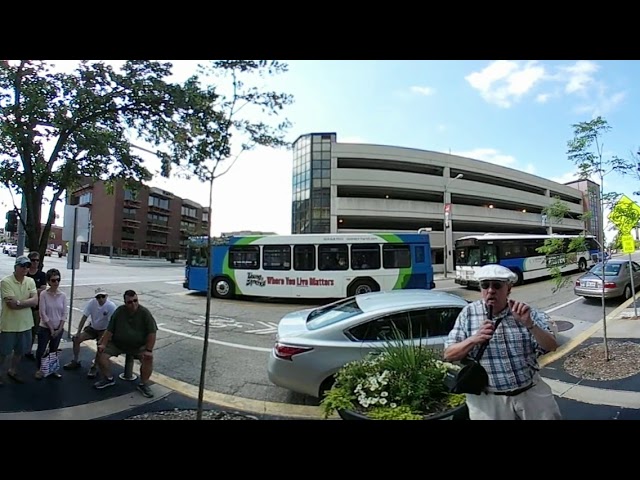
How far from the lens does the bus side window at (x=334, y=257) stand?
2209 mm

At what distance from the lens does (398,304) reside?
1.74 metres

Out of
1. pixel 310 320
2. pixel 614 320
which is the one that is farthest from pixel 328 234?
pixel 614 320

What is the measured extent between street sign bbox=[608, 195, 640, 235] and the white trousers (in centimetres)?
148

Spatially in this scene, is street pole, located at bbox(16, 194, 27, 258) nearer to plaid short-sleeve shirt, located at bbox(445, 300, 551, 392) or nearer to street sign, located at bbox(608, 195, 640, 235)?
plaid short-sleeve shirt, located at bbox(445, 300, 551, 392)

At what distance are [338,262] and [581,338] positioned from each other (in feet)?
5.60

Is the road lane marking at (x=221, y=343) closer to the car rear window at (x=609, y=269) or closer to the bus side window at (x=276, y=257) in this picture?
the bus side window at (x=276, y=257)

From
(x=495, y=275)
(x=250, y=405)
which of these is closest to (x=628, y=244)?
(x=495, y=275)

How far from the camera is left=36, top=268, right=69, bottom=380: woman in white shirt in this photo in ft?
6.41

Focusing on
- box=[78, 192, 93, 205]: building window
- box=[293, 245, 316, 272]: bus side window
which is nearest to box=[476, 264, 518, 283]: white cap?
box=[293, 245, 316, 272]: bus side window

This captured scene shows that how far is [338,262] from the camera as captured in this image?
2.25 m

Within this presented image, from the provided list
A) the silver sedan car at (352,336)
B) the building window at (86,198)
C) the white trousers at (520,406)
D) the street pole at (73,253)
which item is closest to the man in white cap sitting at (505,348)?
the white trousers at (520,406)

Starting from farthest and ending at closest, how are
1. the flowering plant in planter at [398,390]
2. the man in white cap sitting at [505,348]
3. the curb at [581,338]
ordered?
the curb at [581,338] → the flowering plant in planter at [398,390] → the man in white cap sitting at [505,348]

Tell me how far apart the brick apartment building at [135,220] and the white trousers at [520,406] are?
1738mm

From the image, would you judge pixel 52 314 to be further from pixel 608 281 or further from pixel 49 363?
pixel 608 281
